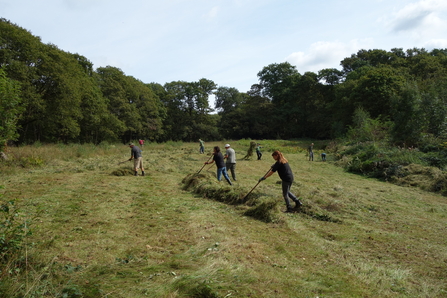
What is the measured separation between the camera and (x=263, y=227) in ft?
21.7

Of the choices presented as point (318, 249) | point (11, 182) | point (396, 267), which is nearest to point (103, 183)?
point (11, 182)

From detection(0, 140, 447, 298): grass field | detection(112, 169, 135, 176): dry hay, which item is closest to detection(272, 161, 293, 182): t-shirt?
detection(0, 140, 447, 298): grass field

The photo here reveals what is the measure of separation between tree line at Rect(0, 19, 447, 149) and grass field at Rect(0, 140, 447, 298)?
10041 mm

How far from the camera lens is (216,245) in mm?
5023

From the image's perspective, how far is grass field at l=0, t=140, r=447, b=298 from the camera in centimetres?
350

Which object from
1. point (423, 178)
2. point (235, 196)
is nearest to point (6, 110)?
point (235, 196)

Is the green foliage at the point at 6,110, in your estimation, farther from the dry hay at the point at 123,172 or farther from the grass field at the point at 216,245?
the dry hay at the point at 123,172

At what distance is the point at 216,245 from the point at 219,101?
67.5 meters

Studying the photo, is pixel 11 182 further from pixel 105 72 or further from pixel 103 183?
pixel 105 72

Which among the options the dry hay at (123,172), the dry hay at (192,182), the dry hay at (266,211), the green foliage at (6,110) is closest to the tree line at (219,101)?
the green foliage at (6,110)

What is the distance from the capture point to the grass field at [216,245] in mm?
3504

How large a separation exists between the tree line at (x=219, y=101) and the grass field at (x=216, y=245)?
10041mm

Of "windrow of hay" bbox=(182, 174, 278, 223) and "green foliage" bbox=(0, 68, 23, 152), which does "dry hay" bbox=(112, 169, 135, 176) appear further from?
"green foliage" bbox=(0, 68, 23, 152)

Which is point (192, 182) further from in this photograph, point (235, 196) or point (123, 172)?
point (123, 172)
